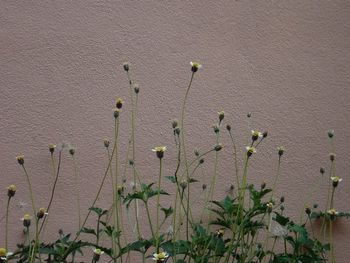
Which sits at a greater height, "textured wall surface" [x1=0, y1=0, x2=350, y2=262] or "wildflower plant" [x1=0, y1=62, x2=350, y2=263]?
"textured wall surface" [x1=0, y1=0, x2=350, y2=262]

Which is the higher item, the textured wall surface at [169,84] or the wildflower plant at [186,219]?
the textured wall surface at [169,84]

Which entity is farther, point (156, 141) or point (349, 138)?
point (349, 138)

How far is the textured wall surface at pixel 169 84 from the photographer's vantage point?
1.91 metres

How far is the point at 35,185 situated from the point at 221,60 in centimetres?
99

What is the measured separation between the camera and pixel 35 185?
6.09ft

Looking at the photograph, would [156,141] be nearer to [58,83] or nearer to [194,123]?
[194,123]

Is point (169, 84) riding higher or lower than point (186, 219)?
higher

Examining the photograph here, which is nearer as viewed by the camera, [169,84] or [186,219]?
[186,219]

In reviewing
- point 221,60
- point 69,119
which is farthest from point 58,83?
point 221,60

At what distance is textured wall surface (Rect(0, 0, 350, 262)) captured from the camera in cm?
191

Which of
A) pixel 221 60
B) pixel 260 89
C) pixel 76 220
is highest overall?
pixel 221 60

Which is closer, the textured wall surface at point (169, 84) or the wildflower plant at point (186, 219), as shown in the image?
the wildflower plant at point (186, 219)

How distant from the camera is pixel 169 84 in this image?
208 centimetres

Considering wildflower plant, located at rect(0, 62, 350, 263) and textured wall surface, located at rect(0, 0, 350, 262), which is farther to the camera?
textured wall surface, located at rect(0, 0, 350, 262)
